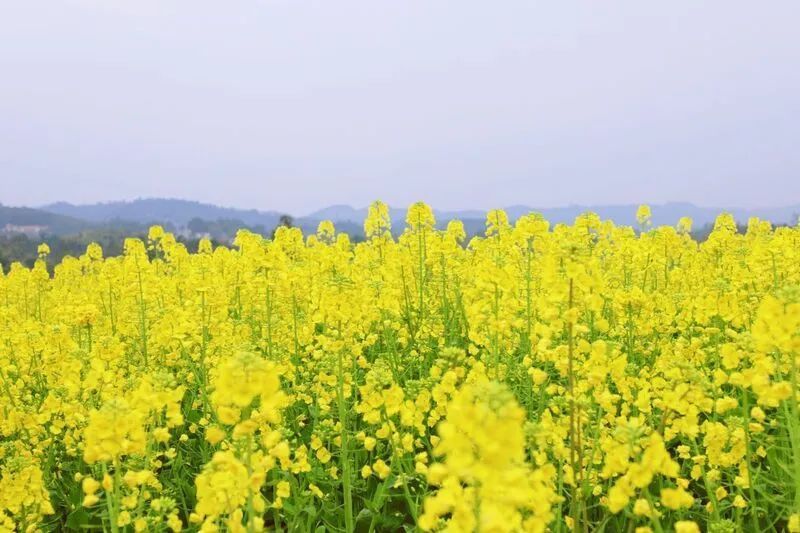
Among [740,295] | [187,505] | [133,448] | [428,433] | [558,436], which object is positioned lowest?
[187,505]

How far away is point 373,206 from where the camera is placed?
960 centimetres

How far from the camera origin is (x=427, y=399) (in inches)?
144

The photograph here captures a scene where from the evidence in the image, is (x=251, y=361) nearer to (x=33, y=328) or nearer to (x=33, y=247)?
(x=33, y=328)

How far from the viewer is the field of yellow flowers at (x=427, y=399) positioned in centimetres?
230

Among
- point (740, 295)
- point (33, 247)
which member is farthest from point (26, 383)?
point (33, 247)

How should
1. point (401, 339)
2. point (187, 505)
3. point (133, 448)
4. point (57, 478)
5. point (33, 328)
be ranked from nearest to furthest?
1. point (133, 448)
2. point (187, 505)
3. point (57, 478)
4. point (33, 328)
5. point (401, 339)

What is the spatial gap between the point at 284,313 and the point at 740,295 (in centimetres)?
478

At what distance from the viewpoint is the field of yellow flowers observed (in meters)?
2.30

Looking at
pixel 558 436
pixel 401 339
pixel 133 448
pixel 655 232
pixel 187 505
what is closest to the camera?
pixel 133 448

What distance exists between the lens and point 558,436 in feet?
11.1

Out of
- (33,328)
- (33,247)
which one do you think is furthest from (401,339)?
(33,247)

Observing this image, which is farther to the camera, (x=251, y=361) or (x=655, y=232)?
(x=655, y=232)

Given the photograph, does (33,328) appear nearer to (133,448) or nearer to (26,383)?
(26,383)

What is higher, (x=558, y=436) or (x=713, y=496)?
(x=558, y=436)
